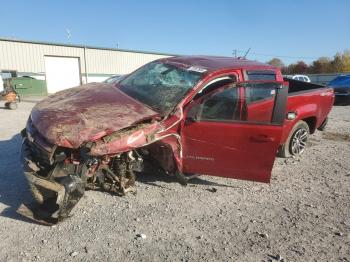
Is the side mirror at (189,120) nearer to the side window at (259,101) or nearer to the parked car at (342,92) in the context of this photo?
Answer: the side window at (259,101)

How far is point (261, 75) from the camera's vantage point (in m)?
5.82

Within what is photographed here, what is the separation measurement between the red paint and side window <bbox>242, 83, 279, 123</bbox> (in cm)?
2

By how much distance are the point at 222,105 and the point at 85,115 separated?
1.79m

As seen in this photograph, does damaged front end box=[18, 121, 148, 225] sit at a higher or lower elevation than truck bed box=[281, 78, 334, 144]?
lower

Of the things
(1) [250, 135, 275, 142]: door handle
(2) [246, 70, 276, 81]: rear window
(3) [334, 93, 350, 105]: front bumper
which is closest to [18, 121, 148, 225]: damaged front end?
(1) [250, 135, 275, 142]: door handle

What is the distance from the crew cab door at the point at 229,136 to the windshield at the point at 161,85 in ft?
0.92

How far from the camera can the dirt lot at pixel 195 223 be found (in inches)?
144

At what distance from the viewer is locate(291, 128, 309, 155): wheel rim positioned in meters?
7.07

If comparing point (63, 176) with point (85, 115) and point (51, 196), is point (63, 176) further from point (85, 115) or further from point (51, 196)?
point (85, 115)

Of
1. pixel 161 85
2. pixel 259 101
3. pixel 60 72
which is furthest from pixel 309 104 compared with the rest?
pixel 60 72

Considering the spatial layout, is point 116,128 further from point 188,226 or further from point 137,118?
point 188,226

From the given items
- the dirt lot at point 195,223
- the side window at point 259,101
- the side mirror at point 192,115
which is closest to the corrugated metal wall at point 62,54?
the dirt lot at point 195,223

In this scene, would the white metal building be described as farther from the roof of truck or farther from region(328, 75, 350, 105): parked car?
the roof of truck

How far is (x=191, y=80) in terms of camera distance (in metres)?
5.19
